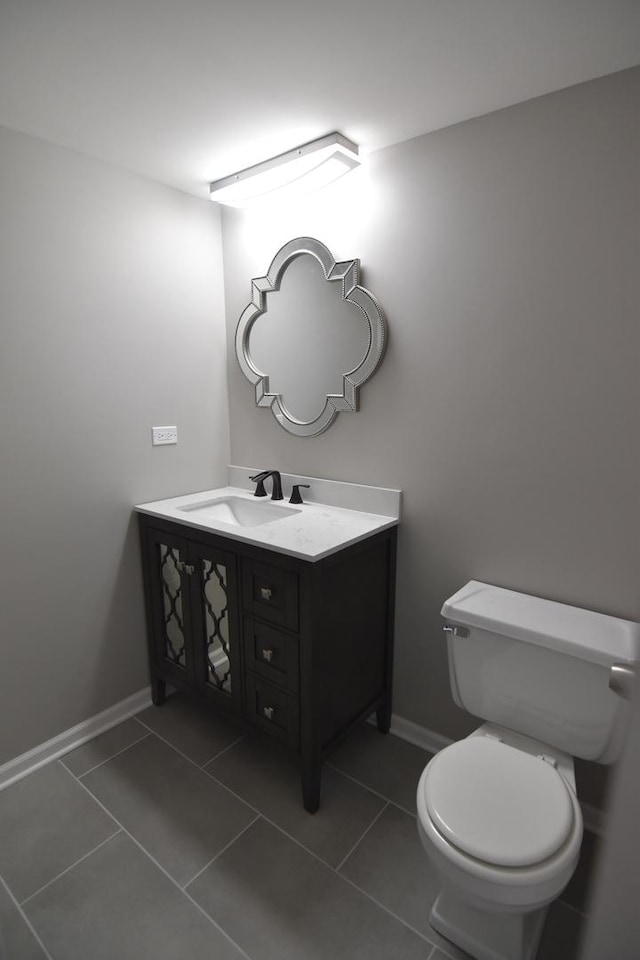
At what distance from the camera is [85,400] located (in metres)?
1.83

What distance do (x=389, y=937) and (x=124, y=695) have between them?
1368 mm

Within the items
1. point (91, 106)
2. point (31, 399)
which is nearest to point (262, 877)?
point (31, 399)

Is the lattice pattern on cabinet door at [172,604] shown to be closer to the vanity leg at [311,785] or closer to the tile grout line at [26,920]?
the vanity leg at [311,785]

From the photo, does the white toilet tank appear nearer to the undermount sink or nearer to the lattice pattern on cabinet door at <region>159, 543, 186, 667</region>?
the undermount sink

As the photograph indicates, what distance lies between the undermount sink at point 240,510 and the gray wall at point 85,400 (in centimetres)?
17

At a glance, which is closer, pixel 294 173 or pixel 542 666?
pixel 542 666

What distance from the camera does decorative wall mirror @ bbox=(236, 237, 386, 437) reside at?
5.94 feet

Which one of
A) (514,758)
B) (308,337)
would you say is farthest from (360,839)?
(308,337)

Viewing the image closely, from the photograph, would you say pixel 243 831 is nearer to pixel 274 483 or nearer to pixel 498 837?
pixel 498 837

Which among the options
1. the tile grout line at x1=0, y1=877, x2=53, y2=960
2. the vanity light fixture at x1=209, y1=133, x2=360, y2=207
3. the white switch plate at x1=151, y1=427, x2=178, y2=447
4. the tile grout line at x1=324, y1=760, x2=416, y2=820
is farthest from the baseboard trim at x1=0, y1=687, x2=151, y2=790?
the vanity light fixture at x1=209, y1=133, x2=360, y2=207

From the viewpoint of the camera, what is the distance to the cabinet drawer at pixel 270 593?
1.52 m

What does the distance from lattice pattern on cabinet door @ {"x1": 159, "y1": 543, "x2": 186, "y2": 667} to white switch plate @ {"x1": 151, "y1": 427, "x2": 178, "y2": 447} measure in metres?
0.47

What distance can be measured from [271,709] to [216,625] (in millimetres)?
376

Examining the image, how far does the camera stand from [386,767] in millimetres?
1797
